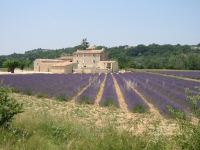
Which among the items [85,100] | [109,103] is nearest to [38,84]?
[85,100]

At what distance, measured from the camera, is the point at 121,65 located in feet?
232

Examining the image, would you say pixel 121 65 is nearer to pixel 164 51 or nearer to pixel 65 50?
pixel 164 51

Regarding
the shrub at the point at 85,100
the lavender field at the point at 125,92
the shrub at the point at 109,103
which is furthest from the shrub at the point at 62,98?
the shrub at the point at 109,103

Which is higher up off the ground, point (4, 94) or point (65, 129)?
point (4, 94)

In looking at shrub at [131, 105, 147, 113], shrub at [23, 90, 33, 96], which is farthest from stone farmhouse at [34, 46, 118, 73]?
shrub at [131, 105, 147, 113]

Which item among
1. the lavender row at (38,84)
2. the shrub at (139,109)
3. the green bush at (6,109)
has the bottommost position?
the shrub at (139,109)

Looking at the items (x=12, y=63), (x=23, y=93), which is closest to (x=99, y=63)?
(x=12, y=63)

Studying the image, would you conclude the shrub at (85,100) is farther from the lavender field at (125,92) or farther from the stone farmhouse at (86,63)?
the stone farmhouse at (86,63)

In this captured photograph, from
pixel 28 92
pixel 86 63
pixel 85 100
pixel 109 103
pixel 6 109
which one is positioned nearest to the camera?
pixel 6 109

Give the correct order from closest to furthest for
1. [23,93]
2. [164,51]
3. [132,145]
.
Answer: [132,145] → [23,93] → [164,51]

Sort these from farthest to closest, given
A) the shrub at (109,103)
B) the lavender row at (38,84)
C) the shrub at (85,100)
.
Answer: the lavender row at (38,84)
the shrub at (85,100)
the shrub at (109,103)

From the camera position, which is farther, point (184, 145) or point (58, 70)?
point (58, 70)

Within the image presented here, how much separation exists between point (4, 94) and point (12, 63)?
48.1 meters

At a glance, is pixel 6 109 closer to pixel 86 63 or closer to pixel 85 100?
pixel 85 100
